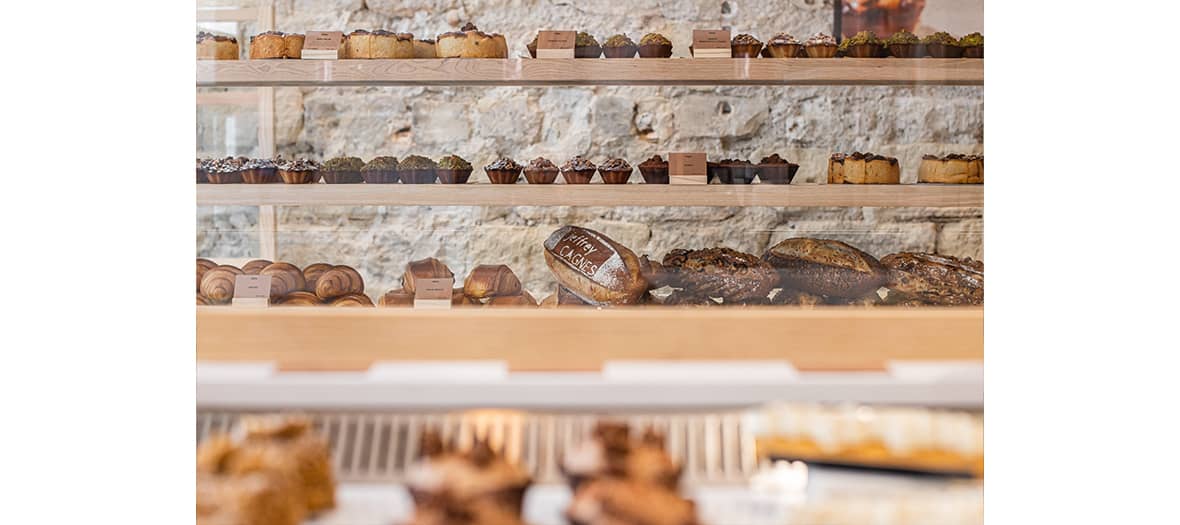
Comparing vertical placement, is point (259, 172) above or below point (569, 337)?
above

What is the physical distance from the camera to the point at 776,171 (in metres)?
1.96

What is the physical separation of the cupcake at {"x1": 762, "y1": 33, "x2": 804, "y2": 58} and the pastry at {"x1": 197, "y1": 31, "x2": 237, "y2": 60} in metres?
1.13

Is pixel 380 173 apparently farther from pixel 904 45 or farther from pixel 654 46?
pixel 904 45

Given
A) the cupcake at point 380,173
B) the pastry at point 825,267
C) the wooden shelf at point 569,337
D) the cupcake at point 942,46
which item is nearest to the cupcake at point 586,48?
A: the cupcake at point 380,173

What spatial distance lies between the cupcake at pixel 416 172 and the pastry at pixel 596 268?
0.30m

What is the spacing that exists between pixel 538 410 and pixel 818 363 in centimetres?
34

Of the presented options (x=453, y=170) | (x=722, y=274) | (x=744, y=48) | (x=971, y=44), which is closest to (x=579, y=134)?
(x=453, y=170)

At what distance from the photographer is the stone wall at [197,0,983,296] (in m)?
1.96

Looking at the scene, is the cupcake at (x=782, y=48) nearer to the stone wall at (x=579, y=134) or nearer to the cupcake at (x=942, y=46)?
the stone wall at (x=579, y=134)

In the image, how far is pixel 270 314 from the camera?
1067 mm

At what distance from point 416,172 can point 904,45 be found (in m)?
1.10

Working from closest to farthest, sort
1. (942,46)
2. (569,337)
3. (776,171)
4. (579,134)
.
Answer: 1. (569,337)
2. (942,46)
3. (776,171)
4. (579,134)
